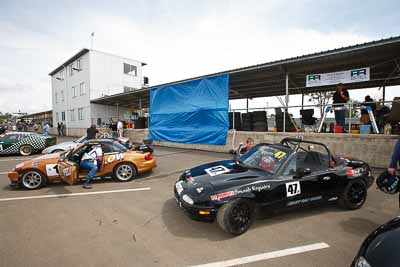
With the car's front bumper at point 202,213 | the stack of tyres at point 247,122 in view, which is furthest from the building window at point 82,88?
the car's front bumper at point 202,213

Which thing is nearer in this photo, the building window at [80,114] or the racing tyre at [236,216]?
the racing tyre at [236,216]

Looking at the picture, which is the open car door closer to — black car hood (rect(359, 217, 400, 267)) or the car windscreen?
the car windscreen

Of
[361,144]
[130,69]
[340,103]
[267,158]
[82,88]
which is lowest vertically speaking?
[361,144]

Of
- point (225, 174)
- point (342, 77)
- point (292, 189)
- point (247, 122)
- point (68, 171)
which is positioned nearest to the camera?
point (292, 189)

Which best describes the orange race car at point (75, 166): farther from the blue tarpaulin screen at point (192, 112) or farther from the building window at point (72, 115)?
the building window at point (72, 115)

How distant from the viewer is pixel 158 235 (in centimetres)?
307

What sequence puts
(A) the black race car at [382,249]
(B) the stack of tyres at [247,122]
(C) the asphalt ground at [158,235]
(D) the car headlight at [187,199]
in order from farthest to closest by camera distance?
(B) the stack of tyres at [247,122], (D) the car headlight at [187,199], (C) the asphalt ground at [158,235], (A) the black race car at [382,249]

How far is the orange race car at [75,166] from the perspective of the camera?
5.20 metres

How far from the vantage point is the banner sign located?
25.9ft

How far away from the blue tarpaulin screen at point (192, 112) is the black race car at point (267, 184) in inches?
266

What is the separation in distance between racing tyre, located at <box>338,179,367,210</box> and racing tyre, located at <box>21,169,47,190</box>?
671 centimetres

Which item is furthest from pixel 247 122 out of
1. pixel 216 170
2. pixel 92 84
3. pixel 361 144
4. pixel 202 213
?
pixel 92 84

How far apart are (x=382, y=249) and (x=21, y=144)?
14.2 m

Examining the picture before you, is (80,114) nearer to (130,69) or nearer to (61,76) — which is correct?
(130,69)
